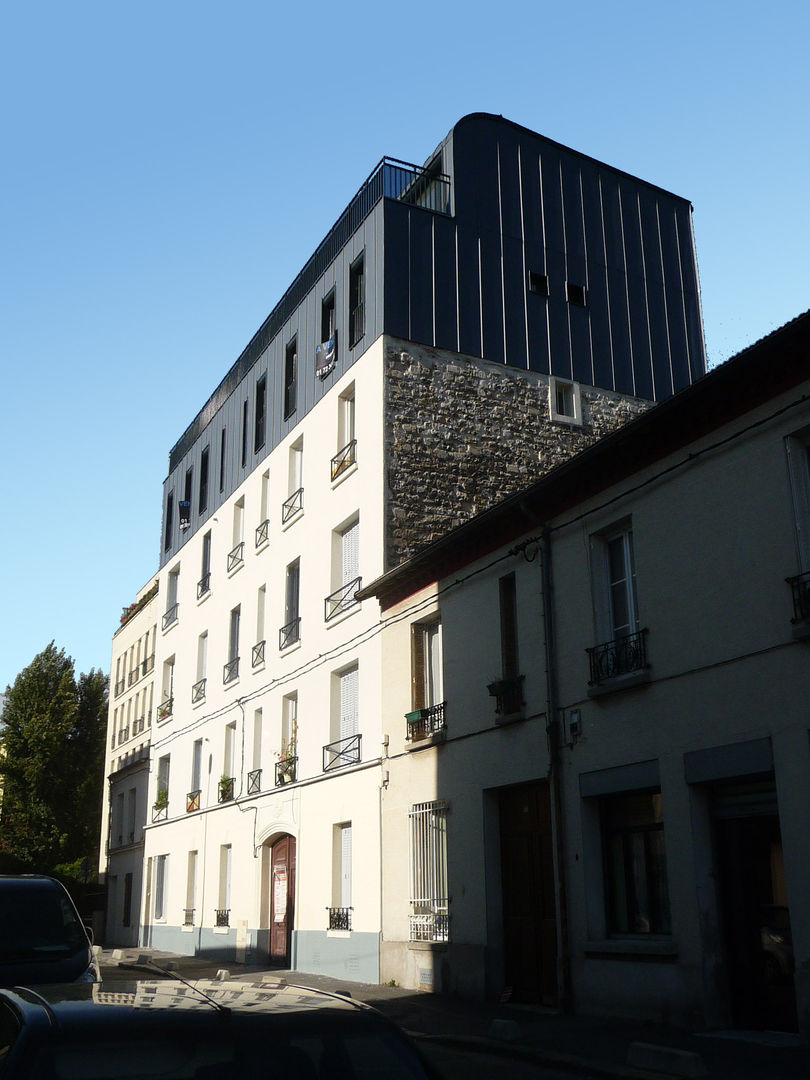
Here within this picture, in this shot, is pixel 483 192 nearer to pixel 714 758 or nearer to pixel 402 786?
pixel 402 786

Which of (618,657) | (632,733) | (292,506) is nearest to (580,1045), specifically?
(632,733)

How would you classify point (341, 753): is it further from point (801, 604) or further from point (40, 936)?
point (801, 604)

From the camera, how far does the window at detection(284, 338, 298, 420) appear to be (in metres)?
25.8

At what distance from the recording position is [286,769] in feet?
75.5

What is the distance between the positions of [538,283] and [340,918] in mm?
13743

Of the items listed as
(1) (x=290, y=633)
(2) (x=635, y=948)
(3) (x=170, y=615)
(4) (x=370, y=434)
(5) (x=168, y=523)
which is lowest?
(2) (x=635, y=948)

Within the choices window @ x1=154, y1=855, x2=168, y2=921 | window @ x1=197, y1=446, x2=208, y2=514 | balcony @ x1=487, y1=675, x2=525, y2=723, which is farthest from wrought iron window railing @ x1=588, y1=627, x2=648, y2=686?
window @ x1=154, y1=855, x2=168, y2=921

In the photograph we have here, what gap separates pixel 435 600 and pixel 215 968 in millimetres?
10435

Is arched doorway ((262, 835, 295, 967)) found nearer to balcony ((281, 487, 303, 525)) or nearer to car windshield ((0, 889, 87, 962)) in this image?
balcony ((281, 487, 303, 525))

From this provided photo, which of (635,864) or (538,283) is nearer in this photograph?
(635,864)

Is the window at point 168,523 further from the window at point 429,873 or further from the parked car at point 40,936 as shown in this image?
the parked car at point 40,936

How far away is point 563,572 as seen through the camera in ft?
48.5

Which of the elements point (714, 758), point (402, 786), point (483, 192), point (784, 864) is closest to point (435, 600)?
point (402, 786)

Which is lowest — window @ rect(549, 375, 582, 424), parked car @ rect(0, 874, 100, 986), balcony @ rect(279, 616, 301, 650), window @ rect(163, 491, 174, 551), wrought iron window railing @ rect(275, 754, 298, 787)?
parked car @ rect(0, 874, 100, 986)
